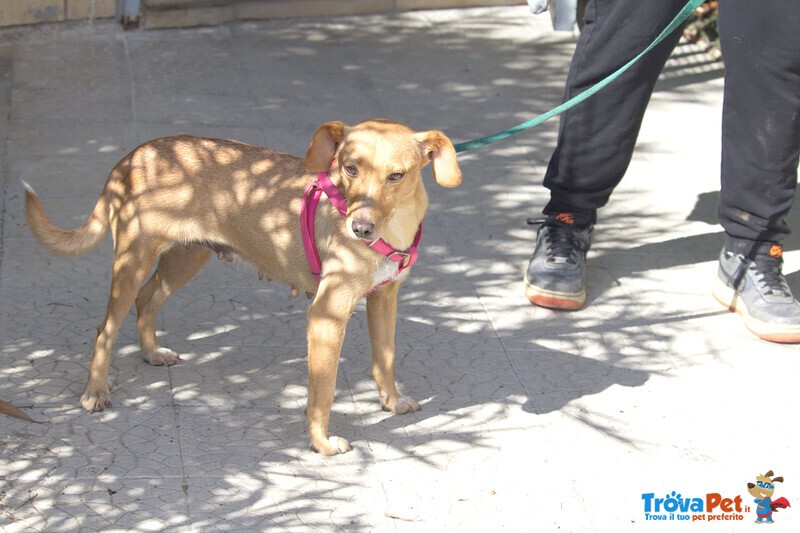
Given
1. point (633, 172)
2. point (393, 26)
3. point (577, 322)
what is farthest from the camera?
point (393, 26)

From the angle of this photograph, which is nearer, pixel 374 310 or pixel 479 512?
pixel 479 512

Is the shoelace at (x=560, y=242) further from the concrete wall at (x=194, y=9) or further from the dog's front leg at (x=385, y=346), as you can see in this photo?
the concrete wall at (x=194, y=9)

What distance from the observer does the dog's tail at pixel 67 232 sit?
170 inches

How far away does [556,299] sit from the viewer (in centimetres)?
528

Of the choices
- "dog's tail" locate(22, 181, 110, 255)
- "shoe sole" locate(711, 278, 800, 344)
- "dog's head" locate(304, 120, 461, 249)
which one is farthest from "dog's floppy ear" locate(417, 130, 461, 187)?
"shoe sole" locate(711, 278, 800, 344)

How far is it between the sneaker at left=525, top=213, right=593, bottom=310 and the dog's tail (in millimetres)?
2095

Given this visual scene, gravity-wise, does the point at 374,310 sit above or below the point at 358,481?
above

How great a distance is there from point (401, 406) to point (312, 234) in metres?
0.81

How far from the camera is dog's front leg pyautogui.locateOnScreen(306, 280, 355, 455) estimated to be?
3.97m

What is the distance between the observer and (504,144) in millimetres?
7031

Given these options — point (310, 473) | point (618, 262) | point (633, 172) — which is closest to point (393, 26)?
point (633, 172)

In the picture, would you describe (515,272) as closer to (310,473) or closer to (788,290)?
(788,290)

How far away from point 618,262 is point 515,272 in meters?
0.60

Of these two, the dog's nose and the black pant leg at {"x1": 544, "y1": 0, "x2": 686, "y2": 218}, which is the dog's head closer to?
the dog's nose
